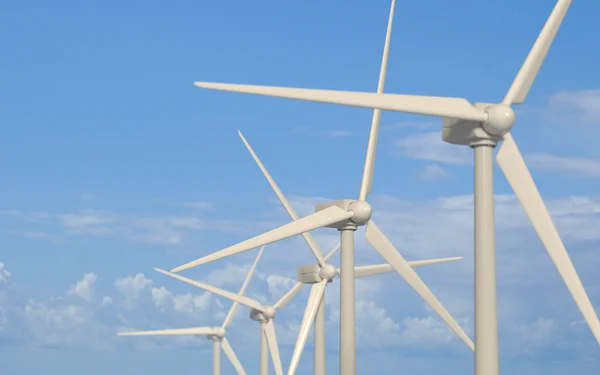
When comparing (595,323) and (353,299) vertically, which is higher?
(353,299)

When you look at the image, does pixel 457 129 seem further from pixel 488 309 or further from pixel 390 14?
pixel 390 14

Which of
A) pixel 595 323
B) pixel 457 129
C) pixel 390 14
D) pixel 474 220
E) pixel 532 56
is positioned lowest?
pixel 595 323

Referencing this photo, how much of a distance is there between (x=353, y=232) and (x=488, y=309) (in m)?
20.8

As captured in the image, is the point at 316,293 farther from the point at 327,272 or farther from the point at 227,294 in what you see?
the point at 227,294

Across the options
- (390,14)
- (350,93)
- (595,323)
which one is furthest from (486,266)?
(390,14)

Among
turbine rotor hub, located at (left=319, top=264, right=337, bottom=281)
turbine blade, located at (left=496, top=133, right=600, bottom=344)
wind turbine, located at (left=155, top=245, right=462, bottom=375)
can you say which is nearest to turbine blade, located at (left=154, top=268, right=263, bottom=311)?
wind turbine, located at (left=155, top=245, right=462, bottom=375)

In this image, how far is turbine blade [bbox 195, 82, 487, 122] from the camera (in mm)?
34094

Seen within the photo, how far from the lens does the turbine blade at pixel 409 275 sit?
4767 centimetres

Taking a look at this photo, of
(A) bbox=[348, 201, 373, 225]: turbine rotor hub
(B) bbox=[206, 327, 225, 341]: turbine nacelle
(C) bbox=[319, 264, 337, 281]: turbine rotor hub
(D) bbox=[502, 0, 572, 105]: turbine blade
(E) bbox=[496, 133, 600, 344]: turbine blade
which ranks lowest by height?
(E) bbox=[496, 133, 600, 344]: turbine blade

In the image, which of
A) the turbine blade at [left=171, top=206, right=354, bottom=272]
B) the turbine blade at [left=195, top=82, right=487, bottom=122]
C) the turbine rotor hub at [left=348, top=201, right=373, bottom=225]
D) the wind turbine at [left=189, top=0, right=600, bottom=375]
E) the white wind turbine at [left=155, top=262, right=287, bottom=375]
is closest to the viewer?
the turbine blade at [left=195, top=82, right=487, bottom=122]

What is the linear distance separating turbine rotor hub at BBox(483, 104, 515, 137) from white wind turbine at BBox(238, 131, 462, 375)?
82.0 ft

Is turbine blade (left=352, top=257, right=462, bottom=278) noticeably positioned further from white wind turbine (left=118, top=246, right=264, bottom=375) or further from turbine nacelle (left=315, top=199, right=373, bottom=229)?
white wind turbine (left=118, top=246, right=264, bottom=375)

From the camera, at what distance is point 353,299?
176ft

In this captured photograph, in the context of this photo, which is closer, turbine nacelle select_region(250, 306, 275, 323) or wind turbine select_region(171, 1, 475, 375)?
wind turbine select_region(171, 1, 475, 375)
